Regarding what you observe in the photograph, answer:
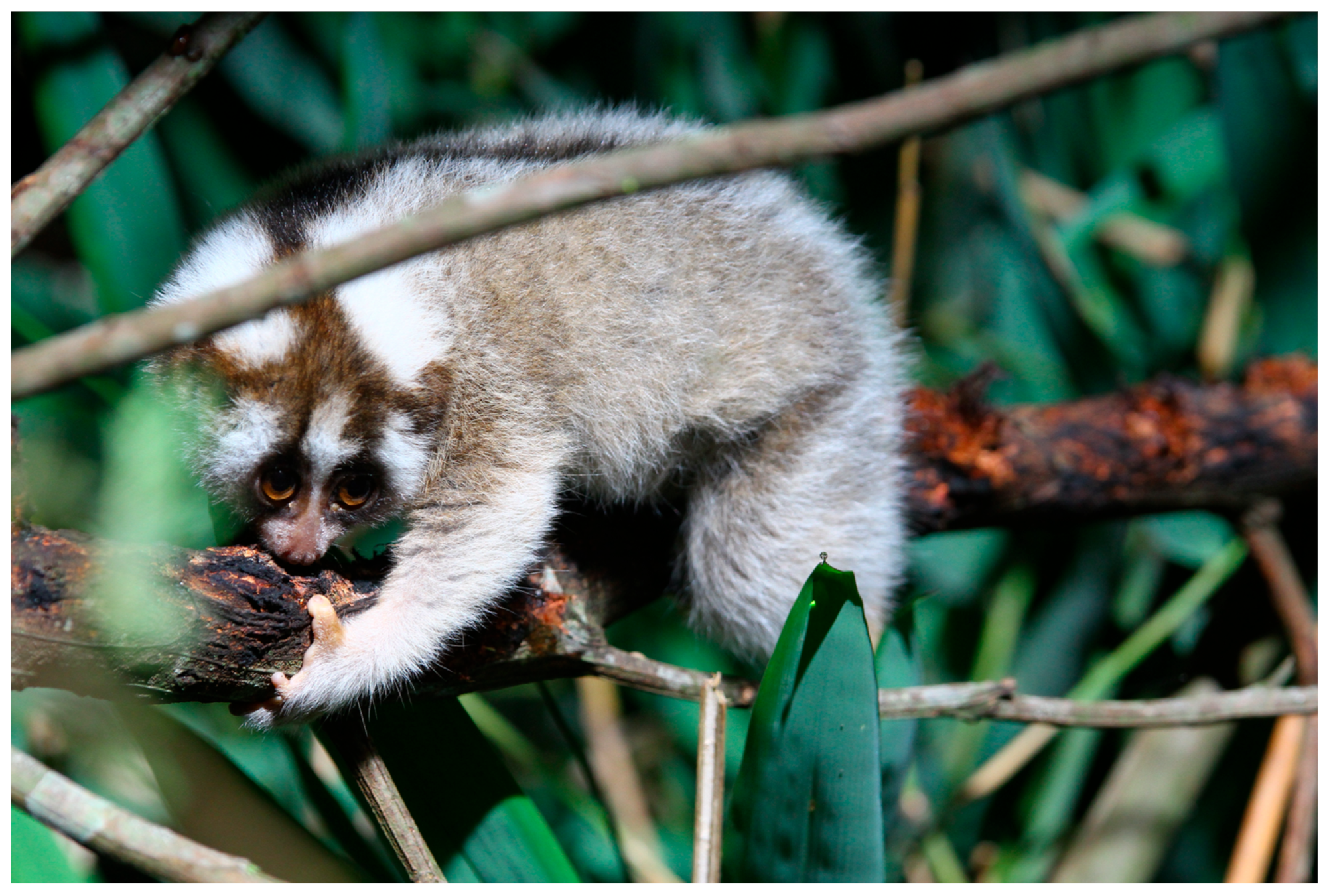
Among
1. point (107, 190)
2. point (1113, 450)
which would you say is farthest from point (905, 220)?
point (107, 190)

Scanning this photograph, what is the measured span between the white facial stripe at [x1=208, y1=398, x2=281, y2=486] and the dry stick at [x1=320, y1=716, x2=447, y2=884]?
420 millimetres

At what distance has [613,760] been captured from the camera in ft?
9.61

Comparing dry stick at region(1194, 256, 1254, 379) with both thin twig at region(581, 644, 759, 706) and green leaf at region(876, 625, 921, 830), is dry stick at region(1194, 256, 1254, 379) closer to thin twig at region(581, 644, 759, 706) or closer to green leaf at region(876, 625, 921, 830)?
green leaf at region(876, 625, 921, 830)

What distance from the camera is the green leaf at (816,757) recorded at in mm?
1220

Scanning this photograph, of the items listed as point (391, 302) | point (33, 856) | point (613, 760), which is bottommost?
point (613, 760)

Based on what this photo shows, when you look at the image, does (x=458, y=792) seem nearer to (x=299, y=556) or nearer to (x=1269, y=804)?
(x=299, y=556)

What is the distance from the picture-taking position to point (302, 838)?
148 cm

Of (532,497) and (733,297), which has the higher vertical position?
(733,297)

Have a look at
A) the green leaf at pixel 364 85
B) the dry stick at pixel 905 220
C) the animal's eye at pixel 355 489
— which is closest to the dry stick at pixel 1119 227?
the dry stick at pixel 905 220

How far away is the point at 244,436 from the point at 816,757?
3.18ft

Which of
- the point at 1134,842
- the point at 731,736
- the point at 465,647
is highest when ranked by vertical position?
the point at 465,647
